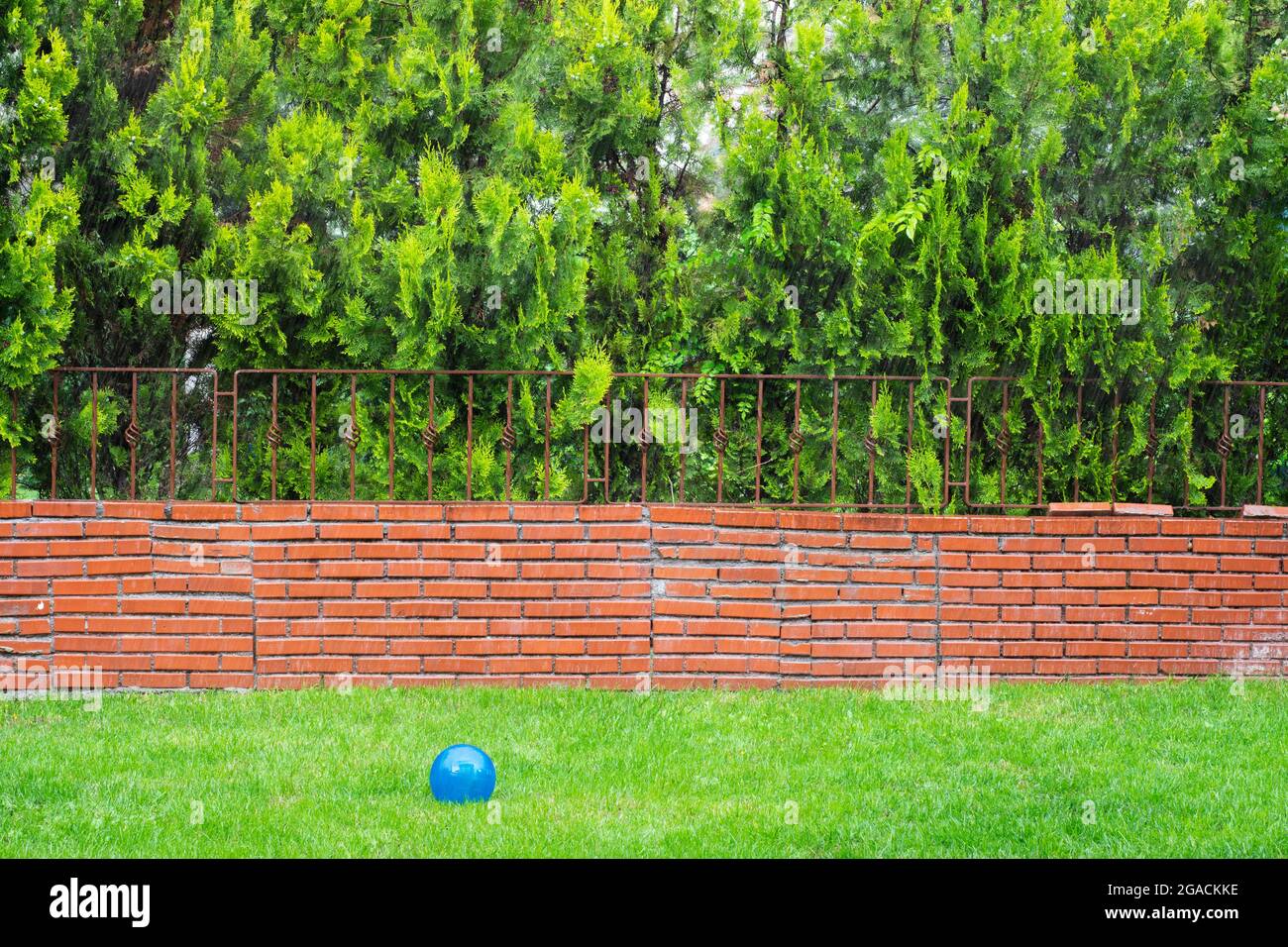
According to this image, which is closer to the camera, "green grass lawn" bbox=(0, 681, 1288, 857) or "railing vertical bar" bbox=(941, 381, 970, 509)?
"green grass lawn" bbox=(0, 681, 1288, 857)

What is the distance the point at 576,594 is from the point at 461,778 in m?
1.96

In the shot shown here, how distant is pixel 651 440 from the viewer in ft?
21.4

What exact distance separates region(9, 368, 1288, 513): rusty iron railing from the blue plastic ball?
2141 mm

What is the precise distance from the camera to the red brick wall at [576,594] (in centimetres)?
616

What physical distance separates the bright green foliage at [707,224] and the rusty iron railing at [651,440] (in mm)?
28

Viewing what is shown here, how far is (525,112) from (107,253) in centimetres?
228

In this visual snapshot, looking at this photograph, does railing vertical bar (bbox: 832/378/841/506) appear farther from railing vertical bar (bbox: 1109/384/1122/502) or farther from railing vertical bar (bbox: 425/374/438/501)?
railing vertical bar (bbox: 425/374/438/501)

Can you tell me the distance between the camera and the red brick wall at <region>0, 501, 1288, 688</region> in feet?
20.2

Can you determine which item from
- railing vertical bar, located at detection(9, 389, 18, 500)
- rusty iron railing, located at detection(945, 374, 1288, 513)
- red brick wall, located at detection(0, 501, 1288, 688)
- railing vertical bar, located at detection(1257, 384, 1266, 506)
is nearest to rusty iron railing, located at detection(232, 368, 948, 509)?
red brick wall, located at detection(0, 501, 1288, 688)

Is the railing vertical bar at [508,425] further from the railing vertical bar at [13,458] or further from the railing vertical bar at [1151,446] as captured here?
the railing vertical bar at [1151,446]

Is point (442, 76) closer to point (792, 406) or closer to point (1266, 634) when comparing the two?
point (792, 406)

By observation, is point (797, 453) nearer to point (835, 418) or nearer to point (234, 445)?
point (835, 418)

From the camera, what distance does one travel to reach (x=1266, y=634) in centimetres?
649

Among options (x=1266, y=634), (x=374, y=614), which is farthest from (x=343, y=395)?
(x=1266, y=634)
